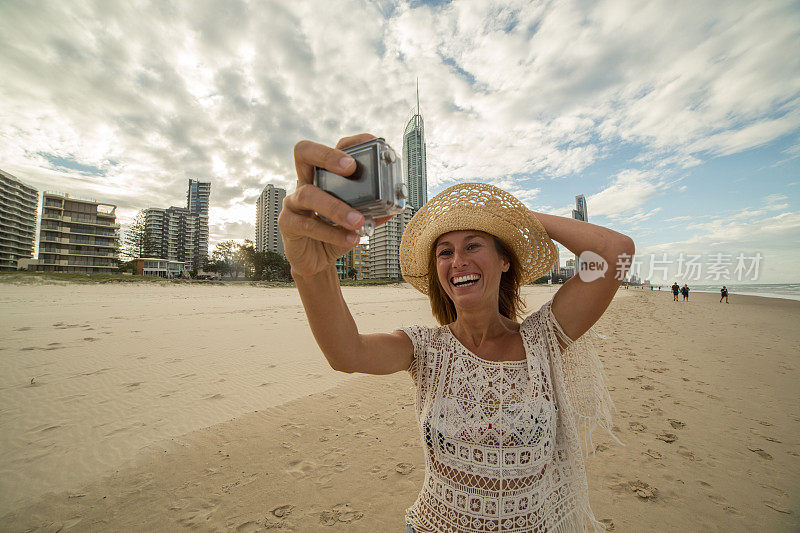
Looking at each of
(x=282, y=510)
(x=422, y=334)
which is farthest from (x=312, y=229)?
(x=282, y=510)

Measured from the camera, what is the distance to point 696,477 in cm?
375

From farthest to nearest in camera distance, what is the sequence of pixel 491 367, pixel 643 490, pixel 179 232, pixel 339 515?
pixel 179 232 → pixel 643 490 → pixel 339 515 → pixel 491 367

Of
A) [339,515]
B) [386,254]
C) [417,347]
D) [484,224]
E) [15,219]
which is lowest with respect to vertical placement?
[339,515]

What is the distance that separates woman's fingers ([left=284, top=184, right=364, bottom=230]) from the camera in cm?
98

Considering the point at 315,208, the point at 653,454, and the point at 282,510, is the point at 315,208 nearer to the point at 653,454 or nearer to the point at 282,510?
the point at 282,510

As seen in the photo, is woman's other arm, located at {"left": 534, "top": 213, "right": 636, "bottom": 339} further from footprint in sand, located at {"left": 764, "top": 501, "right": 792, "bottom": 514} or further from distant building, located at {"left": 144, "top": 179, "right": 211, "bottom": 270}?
distant building, located at {"left": 144, "top": 179, "right": 211, "bottom": 270}

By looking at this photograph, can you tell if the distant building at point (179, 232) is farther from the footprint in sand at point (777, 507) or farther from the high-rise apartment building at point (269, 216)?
the footprint in sand at point (777, 507)

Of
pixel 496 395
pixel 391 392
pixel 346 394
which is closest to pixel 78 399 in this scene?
pixel 346 394

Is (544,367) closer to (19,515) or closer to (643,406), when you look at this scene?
(19,515)

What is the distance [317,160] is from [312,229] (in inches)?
9.0

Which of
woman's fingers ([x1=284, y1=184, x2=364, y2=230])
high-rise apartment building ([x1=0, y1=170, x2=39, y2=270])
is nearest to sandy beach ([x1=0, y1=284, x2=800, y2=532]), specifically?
woman's fingers ([x1=284, y1=184, x2=364, y2=230])

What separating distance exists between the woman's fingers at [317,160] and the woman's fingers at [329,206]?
0.09 metres

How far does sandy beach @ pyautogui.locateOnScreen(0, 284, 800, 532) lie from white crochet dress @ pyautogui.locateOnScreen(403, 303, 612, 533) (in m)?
2.06

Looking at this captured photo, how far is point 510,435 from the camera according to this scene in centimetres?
158
